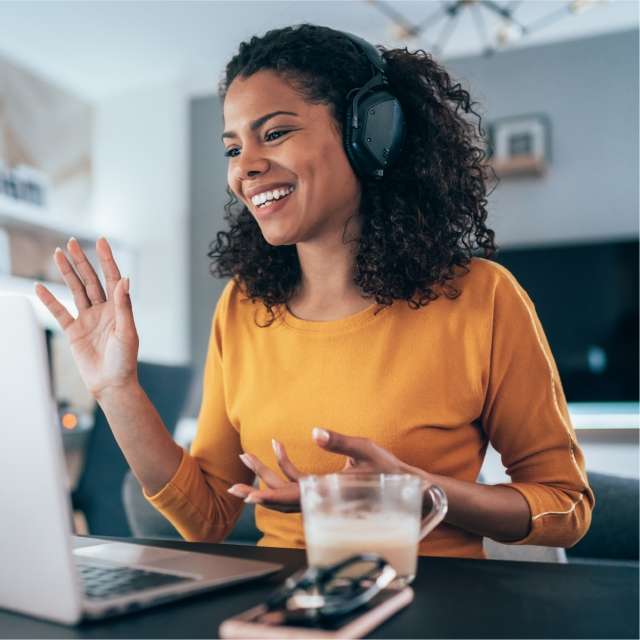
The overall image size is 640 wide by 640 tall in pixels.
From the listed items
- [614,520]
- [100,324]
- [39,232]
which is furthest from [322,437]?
[39,232]

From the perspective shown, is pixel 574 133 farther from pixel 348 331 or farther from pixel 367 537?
pixel 367 537

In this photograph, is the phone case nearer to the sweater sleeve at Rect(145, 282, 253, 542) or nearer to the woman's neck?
the sweater sleeve at Rect(145, 282, 253, 542)

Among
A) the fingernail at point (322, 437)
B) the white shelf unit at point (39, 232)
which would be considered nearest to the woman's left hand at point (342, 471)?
the fingernail at point (322, 437)

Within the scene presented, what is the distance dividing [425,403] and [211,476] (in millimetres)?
356

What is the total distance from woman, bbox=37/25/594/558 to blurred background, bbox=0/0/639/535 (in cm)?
218

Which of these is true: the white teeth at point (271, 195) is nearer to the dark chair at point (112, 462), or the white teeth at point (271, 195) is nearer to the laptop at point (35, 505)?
the laptop at point (35, 505)

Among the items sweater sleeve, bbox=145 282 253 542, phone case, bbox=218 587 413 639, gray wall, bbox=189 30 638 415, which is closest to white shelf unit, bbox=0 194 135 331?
gray wall, bbox=189 30 638 415

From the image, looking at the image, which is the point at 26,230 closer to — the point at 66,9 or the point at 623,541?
the point at 66,9

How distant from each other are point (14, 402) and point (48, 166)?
4.20 metres

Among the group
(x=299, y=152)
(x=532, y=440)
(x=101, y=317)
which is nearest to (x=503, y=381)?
(x=532, y=440)

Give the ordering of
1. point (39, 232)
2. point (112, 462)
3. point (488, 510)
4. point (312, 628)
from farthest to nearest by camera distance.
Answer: point (39, 232)
point (112, 462)
point (488, 510)
point (312, 628)

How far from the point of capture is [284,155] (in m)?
1.10

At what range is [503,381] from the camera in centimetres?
104

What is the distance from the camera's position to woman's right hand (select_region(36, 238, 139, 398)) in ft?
3.02
